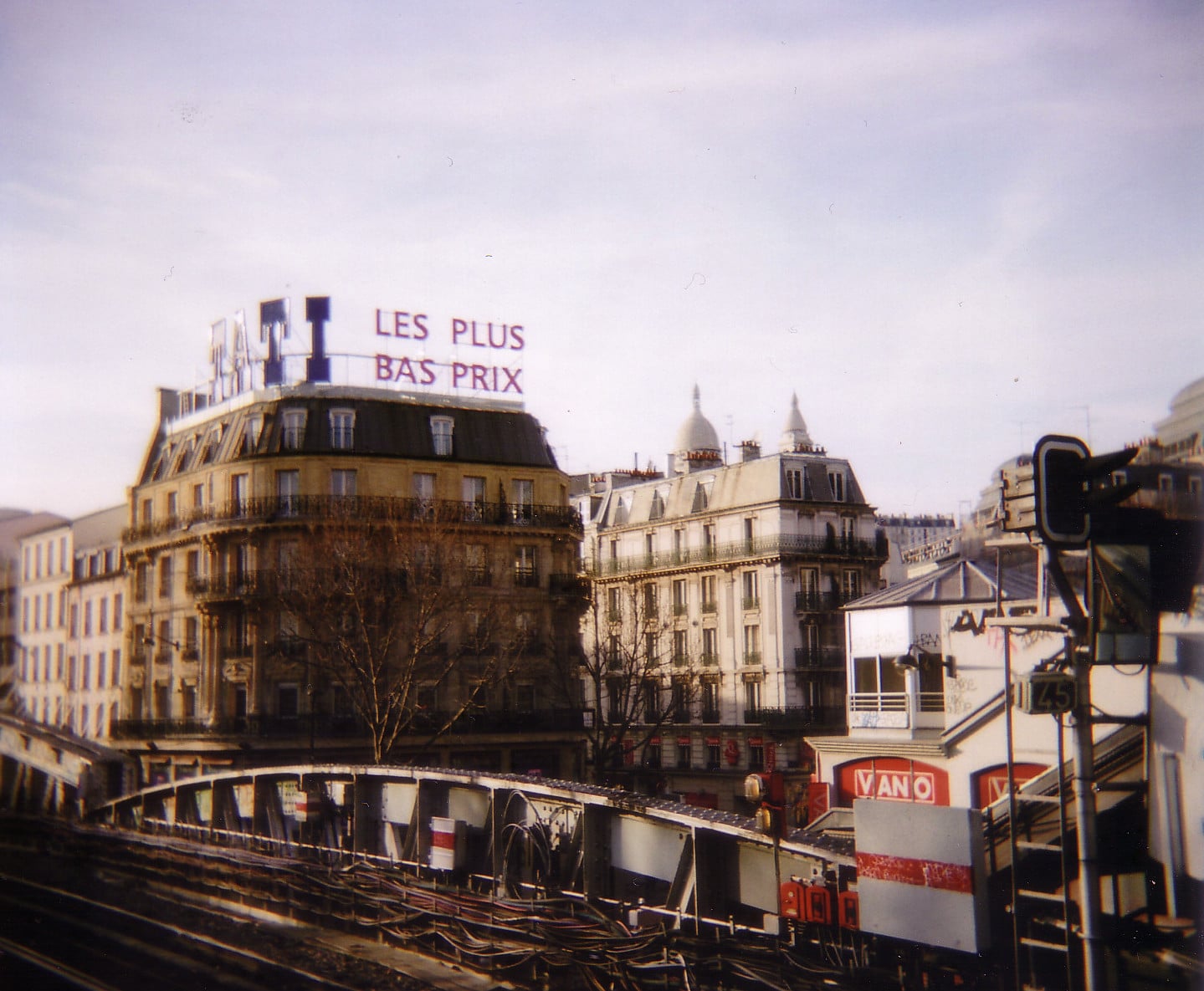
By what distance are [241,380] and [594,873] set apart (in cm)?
3826

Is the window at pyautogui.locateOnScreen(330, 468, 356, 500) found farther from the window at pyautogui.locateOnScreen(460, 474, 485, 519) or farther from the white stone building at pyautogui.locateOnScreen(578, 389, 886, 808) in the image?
the white stone building at pyautogui.locateOnScreen(578, 389, 886, 808)

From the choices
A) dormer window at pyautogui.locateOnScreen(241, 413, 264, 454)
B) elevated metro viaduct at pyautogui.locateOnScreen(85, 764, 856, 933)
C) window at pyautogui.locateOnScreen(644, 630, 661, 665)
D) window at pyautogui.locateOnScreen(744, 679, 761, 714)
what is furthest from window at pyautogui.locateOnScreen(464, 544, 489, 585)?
window at pyautogui.locateOnScreen(744, 679, 761, 714)

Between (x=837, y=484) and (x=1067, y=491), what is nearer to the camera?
Answer: (x=1067, y=491)

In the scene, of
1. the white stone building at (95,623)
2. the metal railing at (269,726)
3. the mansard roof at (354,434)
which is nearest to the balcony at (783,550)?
the mansard roof at (354,434)

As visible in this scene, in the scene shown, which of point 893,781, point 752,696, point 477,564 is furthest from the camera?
point 752,696

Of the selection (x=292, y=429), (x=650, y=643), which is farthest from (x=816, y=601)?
(x=292, y=429)

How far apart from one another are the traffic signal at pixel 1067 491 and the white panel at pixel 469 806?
13848mm

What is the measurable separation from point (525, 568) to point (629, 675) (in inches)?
248

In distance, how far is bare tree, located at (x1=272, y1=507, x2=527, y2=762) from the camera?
40969mm

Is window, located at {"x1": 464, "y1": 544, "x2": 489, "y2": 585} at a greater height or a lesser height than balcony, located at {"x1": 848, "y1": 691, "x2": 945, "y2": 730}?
greater

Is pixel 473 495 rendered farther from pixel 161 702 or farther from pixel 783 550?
pixel 783 550

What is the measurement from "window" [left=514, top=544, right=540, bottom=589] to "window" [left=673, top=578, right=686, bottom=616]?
16.8m

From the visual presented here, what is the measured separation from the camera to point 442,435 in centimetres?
5166

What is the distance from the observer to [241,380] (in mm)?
52375
